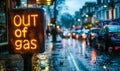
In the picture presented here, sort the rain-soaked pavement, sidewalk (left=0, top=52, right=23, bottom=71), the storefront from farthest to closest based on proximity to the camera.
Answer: the storefront < the rain-soaked pavement < sidewalk (left=0, top=52, right=23, bottom=71)

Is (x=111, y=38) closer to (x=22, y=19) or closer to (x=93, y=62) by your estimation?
(x=93, y=62)

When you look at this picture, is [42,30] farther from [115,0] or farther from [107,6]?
[107,6]

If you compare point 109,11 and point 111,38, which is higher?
point 109,11

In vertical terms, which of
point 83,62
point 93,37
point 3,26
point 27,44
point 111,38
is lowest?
point 93,37

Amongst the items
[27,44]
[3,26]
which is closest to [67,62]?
[3,26]

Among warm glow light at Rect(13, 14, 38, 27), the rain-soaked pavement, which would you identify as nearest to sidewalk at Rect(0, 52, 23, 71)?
the rain-soaked pavement

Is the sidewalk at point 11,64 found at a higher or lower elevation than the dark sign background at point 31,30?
lower

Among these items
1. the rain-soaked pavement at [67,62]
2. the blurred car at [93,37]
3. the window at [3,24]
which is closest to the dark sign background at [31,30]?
the rain-soaked pavement at [67,62]

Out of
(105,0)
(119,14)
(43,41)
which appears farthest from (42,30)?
(105,0)

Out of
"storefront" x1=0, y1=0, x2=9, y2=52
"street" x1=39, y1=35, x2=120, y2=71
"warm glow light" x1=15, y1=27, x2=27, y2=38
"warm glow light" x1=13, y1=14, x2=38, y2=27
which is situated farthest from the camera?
"storefront" x1=0, y1=0, x2=9, y2=52

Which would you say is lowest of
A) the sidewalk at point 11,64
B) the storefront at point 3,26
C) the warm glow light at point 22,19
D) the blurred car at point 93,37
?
the blurred car at point 93,37

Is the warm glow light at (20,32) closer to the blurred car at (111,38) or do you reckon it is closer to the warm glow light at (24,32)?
the warm glow light at (24,32)

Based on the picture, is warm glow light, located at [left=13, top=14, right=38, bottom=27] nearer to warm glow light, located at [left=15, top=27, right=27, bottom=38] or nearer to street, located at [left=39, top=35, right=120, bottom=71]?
warm glow light, located at [left=15, top=27, right=27, bottom=38]

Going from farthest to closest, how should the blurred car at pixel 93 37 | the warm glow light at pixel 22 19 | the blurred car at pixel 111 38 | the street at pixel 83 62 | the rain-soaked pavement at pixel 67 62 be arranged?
the blurred car at pixel 93 37 < the blurred car at pixel 111 38 < the street at pixel 83 62 < the rain-soaked pavement at pixel 67 62 < the warm glow light at pixel 22 19
